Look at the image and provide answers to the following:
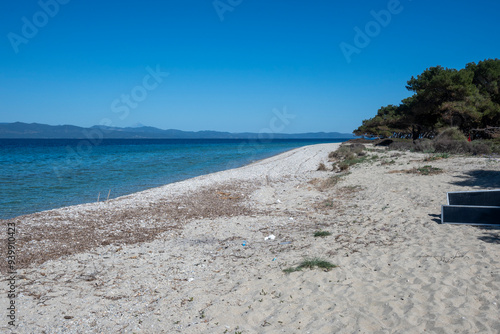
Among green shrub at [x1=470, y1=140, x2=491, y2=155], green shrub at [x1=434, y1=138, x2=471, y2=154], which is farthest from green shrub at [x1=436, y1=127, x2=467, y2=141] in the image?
green shrub at [x1=470, y1=140, x2=491, y2=155]

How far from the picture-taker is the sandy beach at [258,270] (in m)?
3.92

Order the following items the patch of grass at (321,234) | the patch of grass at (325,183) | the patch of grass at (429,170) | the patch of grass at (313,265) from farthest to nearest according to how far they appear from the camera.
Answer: the patch of grass at (325,183)
the patch of grass at (429,170)
the patch of grass at (321,234)
the patch of grass at (313,265)

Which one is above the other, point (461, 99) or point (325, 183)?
point (461, 99)

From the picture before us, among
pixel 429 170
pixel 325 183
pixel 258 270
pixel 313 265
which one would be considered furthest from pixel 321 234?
pixel 429 170

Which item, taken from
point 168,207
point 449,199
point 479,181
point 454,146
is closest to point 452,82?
point 454,146

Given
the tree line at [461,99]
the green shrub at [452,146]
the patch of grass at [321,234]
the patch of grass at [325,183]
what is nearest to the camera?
the patch of grass at [321,234]

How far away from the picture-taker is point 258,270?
5.59 m

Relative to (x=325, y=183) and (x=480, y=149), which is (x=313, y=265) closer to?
(x=325, y=183)

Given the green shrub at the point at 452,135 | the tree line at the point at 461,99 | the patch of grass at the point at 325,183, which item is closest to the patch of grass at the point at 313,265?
the patch of grass at the point at 325,183

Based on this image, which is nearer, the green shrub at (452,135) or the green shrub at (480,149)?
the green shrub at (480,149)

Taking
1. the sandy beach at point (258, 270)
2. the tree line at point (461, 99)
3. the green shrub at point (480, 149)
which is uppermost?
the tree line at point (461, 99)

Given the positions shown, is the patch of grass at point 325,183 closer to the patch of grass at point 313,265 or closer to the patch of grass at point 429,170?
the patch of grass at point 429,170

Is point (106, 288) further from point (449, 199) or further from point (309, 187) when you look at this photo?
point (309, 187)

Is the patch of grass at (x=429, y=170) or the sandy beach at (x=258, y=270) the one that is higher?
the patch of grass at (x=429, y=170)
